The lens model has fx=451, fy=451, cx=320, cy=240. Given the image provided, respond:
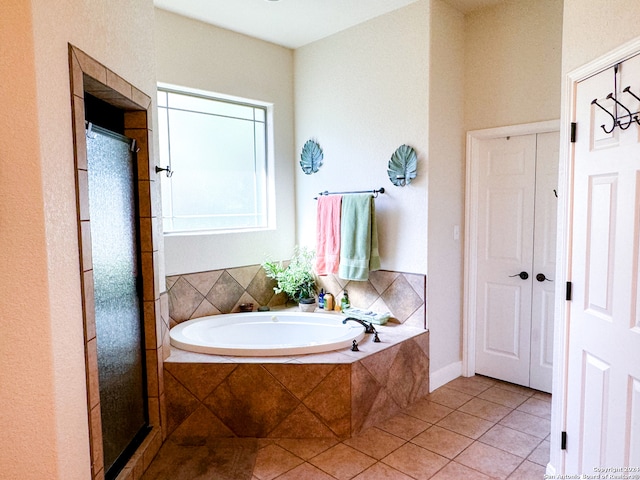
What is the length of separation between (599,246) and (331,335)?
206cm

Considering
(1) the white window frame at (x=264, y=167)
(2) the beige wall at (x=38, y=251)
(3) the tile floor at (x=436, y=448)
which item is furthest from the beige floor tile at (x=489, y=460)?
(1) the white window frame at (x=264, y=167)

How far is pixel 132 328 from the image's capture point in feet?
8.13

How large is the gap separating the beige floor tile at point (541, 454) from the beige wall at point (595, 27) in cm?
208

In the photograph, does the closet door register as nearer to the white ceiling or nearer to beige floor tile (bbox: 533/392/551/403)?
beige floor tile (bbox: 533/392/551/403)

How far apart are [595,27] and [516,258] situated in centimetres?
194

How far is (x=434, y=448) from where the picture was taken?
8.78 feet

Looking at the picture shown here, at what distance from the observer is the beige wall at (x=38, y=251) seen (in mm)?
1491

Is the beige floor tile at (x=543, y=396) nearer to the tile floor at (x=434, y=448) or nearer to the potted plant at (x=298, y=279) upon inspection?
the tile floor at (x=434, y=448)

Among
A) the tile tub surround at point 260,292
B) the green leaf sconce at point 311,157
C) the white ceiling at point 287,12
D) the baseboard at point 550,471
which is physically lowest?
the baseboard at point 550,471

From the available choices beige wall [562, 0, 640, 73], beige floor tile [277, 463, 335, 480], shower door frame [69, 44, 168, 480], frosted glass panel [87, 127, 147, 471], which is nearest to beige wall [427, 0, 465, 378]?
beige wall [562, 0, 640, 73]

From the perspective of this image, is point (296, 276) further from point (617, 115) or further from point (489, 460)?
point (617, 115)

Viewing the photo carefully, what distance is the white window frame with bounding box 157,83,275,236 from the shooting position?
353cm

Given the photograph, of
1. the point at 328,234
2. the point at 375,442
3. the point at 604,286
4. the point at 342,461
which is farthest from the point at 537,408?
the point at 328,234

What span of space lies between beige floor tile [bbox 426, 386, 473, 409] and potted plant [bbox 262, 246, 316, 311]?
47.4 inches
